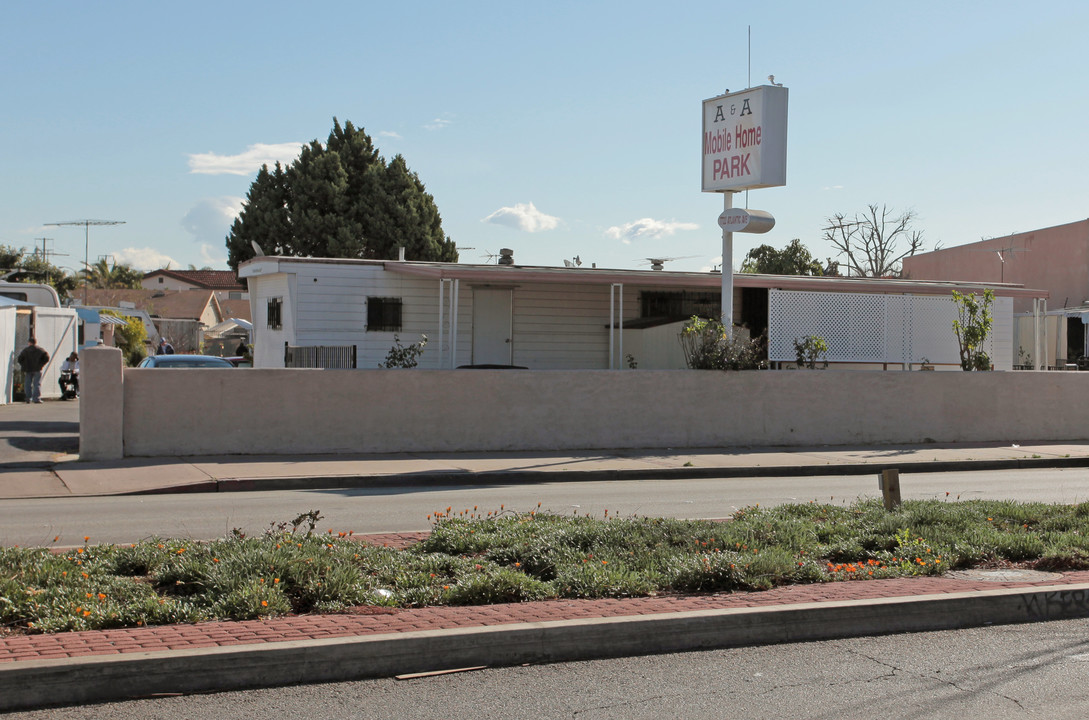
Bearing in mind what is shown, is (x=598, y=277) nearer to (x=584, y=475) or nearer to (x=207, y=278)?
(x=584, y=475)

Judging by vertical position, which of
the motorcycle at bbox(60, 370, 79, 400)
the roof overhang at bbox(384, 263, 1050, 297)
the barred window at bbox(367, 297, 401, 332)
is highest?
the roof overhang at bbox(384, 263, 1050, 297)

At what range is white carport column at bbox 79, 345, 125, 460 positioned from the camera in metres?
15.4

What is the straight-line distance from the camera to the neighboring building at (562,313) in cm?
2200

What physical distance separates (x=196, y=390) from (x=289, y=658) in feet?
37.8

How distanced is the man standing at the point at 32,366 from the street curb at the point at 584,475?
13254 mm

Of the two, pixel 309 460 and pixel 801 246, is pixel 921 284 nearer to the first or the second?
pixel 309 460

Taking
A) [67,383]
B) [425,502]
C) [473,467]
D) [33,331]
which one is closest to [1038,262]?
[473,467]

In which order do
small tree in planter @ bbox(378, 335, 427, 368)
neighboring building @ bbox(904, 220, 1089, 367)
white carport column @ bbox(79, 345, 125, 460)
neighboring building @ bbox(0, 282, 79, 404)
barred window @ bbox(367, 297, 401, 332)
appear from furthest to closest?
1. neighboring building @ bbox(904, 220, 1089, 367)
2. neighboring building @ bbox(0, 282, 79, 404)
3. barred window @ bbox(367, 297, 401, 332)
4. small tree in planter @ bbox(378, 335, 427, 368)
5. white carport column @ bbox(79, 345, 125, 460)

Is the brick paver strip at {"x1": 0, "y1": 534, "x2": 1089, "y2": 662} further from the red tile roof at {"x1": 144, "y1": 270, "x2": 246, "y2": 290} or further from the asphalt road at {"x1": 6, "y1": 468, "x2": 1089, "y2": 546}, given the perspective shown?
the red tile roof at {"x1": 144, "y1": 270, "x2": 246, "y2": 290}

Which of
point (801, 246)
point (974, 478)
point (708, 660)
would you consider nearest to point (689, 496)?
point (974, 478)

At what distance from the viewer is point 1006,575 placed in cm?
750

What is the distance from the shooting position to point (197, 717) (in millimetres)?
4875

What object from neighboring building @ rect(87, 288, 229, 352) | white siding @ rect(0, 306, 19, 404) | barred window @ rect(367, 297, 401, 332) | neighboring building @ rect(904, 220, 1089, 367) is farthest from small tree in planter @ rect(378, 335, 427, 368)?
neighboring building @ rect(87, 288, 229, 352)

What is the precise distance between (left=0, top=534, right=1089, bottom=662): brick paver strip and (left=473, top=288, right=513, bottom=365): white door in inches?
701
